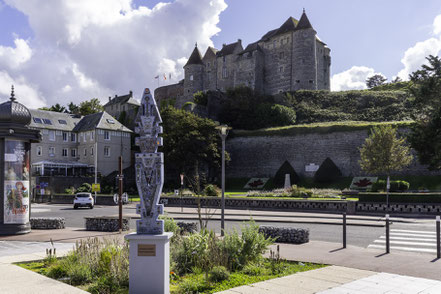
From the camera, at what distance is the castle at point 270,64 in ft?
226

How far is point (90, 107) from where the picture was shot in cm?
7256

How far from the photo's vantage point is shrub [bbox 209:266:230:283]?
7.16 m

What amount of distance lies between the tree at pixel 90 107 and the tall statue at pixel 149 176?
2731 inches

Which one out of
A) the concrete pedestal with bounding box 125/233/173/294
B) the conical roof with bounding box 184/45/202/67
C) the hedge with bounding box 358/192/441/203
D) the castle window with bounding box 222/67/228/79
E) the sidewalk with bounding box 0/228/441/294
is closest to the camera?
the concrete pedestal with bounding box 125/233/173/294

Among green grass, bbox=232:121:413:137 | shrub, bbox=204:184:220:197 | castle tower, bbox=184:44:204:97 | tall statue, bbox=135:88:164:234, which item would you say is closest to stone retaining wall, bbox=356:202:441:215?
shrub, bbox=204:184:220:197

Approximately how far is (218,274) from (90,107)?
231ft

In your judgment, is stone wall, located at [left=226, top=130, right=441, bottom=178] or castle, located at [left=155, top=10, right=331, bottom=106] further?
castle, located at [left=155, top=10, right=331, bottom=106]

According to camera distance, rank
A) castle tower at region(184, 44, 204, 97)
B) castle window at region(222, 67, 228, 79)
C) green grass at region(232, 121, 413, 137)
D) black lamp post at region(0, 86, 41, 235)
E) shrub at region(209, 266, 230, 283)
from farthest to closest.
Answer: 1. castle tower at region(184, 44, 204, 97)
2. castle window at region(222, 67, 228, 79)
3. green grass at region(232, 121, 413, 137)
4. black lamp post at region(0, 86, 41, 235)
5. shrub at region(209, 266, 230, 283)

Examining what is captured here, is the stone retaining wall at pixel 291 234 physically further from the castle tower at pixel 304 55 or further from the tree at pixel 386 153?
the castle tower at pixel 304 55

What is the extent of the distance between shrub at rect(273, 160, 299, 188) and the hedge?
2258 cm

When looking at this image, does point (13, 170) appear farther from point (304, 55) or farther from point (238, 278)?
point (304, 55)

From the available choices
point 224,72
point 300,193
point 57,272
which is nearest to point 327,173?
point 300,193

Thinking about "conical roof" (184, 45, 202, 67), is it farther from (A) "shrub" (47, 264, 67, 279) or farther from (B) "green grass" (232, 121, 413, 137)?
(A) "shrub" (47, 264, 67, 279)

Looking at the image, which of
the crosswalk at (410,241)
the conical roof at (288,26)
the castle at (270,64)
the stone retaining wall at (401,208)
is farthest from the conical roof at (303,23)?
the crosswalk at (410,241)
